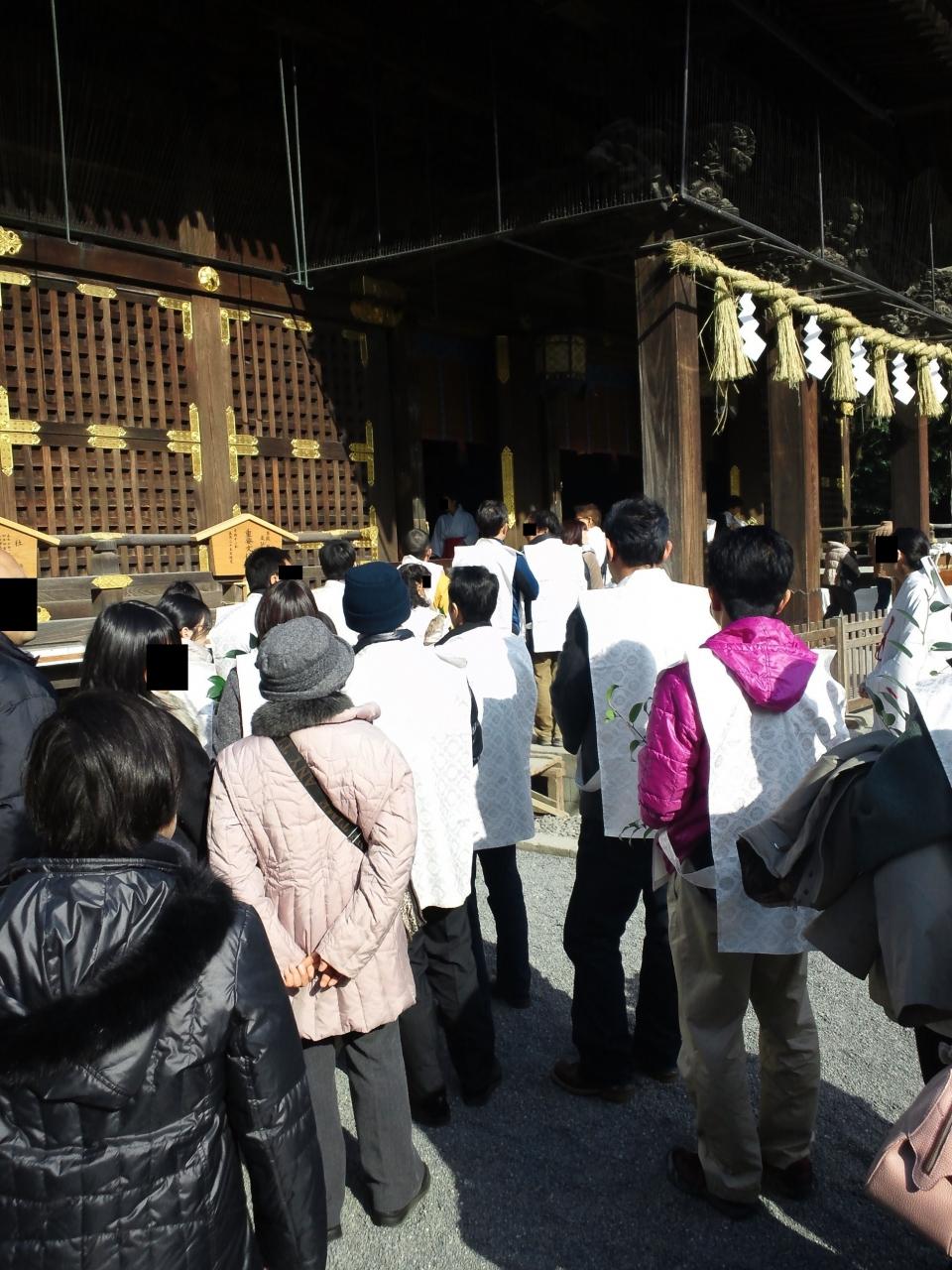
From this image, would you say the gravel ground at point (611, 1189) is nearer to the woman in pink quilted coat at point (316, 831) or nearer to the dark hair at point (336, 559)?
the woman in pink quilted coat at point (316, 831)

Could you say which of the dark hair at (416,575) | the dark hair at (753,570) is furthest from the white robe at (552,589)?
the dark hair at (753,570)

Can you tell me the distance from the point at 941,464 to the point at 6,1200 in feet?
80.6

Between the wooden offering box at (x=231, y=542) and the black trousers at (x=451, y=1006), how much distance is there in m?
4.91

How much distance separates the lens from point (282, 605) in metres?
3.73

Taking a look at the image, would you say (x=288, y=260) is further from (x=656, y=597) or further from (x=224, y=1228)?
(x=224, y=1228)

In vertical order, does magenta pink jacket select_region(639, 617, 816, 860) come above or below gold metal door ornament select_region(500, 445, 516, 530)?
below

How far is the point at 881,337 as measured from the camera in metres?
10.8

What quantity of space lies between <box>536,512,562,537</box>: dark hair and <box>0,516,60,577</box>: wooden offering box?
12.5 ft

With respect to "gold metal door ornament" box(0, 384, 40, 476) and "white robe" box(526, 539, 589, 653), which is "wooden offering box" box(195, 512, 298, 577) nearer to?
"gold metal door ornament" box(0, 384, 40, 476)

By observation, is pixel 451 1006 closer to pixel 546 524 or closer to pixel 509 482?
pixel 546 524

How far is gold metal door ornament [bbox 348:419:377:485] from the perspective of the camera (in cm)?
966

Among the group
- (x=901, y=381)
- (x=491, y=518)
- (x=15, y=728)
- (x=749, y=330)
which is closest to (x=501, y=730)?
(x=15, y=728)

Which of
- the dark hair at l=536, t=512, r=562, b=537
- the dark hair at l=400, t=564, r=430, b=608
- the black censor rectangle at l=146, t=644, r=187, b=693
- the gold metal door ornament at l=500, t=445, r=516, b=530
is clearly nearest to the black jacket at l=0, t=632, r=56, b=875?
the black censor rectangle at l=146, t=644, r=187, b=693

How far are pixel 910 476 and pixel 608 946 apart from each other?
11.0 m
